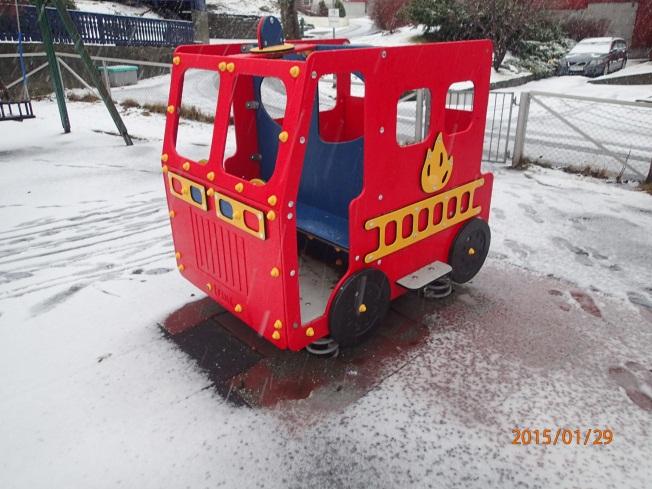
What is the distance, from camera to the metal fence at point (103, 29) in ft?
41.6

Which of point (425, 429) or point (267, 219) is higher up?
point (267, 219)

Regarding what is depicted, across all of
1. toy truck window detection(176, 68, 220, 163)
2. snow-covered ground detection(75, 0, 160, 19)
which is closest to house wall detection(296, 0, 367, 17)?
snow-covered ground detection(75, 0, 160, 19)

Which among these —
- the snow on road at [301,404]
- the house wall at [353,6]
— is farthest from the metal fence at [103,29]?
the house wall at [353,6]

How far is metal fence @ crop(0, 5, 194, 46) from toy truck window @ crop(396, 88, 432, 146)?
27.0 ft

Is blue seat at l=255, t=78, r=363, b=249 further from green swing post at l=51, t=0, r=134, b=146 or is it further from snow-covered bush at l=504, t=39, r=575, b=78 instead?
snow-covered bush at l=504, t=39, r=575, b=78

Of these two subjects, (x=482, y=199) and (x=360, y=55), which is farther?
(x=482, y=199)

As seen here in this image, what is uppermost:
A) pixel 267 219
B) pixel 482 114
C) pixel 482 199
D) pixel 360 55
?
pixel 360 55

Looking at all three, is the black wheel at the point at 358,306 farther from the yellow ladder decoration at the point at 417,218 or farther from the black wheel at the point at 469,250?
the black wheel at the point at 469,250

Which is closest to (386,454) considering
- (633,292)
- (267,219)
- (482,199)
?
(267,219)

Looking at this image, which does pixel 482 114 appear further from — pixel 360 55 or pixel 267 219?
pixel 267 219

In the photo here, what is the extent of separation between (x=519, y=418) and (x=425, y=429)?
522 mm

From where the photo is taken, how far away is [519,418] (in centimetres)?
265

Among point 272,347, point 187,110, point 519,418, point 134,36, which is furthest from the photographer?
point 134,36

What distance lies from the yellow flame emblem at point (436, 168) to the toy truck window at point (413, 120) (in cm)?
248
